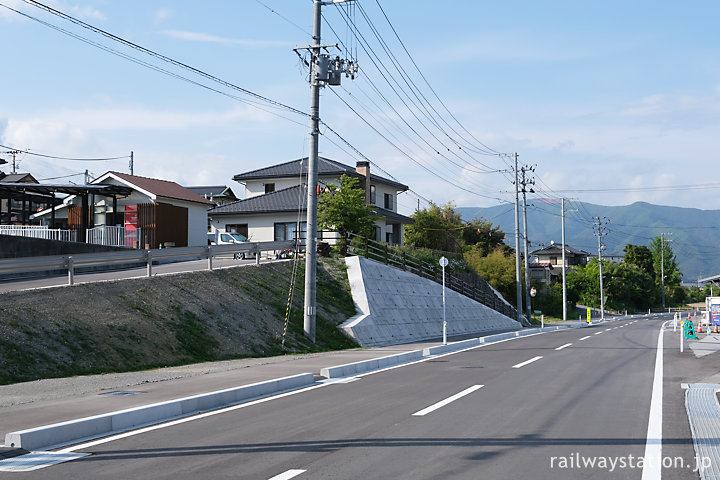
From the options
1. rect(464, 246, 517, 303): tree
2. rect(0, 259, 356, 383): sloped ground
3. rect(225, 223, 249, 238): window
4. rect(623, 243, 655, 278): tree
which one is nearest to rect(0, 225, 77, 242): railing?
rect(0, 259, 356, 383): sloped ground

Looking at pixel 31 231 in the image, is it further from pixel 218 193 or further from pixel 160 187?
pixel 218 193

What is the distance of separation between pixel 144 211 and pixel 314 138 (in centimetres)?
1840

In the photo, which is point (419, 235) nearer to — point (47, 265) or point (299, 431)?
point (47, 265)

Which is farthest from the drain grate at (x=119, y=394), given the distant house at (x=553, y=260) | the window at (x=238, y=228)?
the distant house at (x=553, y=260)

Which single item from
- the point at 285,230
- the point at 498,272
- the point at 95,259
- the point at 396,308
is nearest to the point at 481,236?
the point at 498,272

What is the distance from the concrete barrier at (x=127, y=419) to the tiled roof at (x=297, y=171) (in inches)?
1566

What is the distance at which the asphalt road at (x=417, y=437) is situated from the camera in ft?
21.3

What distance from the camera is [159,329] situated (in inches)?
706

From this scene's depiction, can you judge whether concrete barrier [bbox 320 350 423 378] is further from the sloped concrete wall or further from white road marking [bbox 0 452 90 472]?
white road marking [bbox 0 452 90 472]

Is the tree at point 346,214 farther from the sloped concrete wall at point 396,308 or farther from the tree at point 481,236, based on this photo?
the tree at point 481,236

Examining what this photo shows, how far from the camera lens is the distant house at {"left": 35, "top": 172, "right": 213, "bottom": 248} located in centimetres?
3747

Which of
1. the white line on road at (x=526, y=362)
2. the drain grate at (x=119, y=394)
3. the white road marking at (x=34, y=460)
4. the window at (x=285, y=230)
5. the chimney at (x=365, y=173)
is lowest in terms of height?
the white line on road at (x=526, y=362)

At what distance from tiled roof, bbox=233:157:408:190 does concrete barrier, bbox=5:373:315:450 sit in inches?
1566

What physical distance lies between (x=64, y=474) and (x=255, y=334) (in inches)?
588
